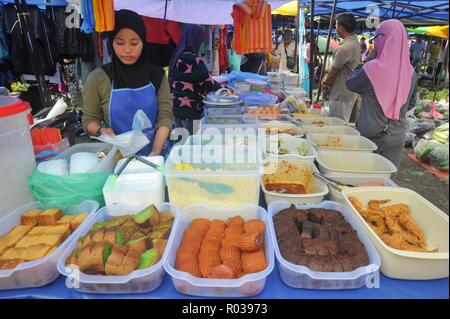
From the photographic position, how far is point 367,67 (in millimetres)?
2381

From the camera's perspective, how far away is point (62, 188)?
1347 mm

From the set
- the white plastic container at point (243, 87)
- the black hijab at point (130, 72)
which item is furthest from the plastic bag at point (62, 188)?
the white plastic container at point (243, 87)

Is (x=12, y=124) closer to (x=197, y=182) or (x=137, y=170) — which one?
(x=137, y=170)

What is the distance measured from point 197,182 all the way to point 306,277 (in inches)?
23.8

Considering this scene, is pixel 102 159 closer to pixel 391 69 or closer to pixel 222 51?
pixel 391 69

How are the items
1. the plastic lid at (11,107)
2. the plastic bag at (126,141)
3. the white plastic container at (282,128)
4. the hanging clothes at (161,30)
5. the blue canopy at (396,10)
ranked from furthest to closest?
the blue canopy at (396,10), the hanging clothes at (161,30), the white plastic container at (282,128), the plastic bag at (126,141), the plastic lid at (11,107)

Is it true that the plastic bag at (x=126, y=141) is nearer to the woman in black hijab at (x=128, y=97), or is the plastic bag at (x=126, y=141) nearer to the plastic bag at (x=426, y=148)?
the woman in black hijab at (x=128, y=97)

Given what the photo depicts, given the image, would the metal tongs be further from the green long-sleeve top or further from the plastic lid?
the plastic lid

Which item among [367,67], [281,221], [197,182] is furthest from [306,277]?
[367,67]

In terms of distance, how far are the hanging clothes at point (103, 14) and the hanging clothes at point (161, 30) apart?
2.75 meters

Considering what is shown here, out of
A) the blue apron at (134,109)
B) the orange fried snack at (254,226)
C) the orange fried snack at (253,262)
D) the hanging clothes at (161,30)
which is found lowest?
the orange fried snack at (253,262)

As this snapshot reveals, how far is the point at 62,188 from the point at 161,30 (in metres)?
4.25

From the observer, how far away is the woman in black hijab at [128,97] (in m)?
2.00

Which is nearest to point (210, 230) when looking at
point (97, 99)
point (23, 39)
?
point (97, 99)
